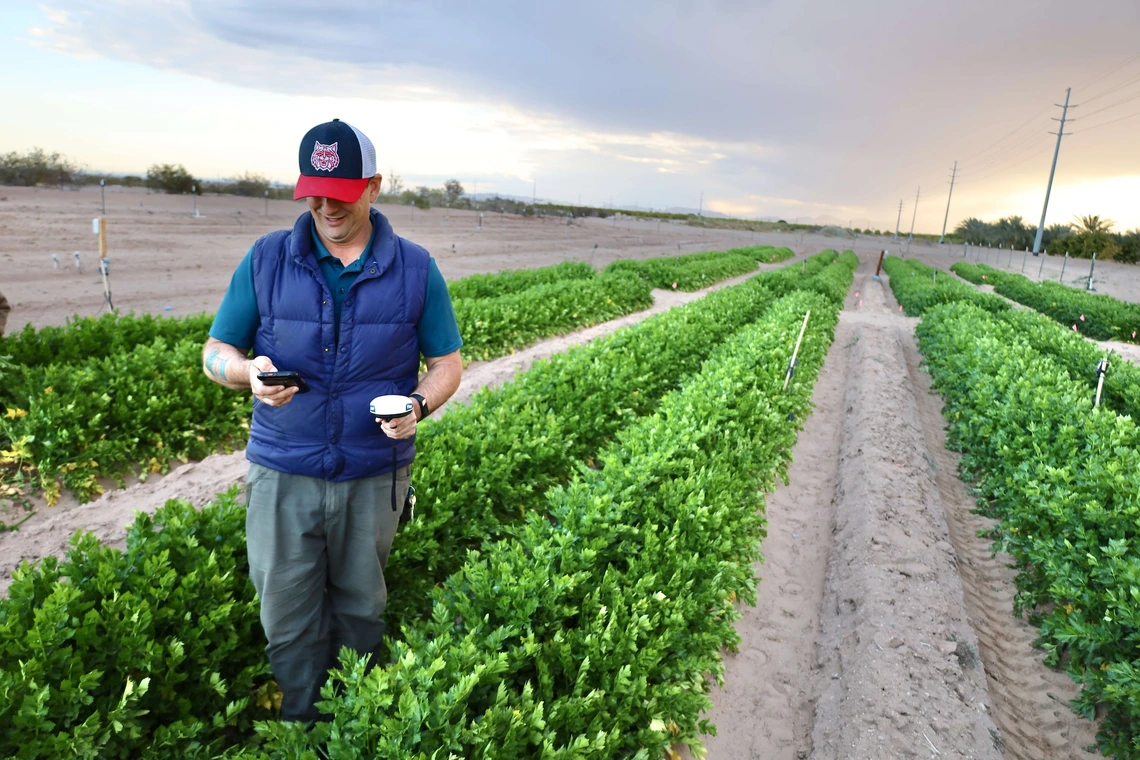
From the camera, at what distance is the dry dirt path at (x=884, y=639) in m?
3.90

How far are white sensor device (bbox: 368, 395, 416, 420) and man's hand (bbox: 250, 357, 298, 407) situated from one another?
325 millimetres

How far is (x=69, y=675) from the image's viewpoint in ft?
8.63

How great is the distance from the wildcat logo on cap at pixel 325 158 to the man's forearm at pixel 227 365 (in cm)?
81

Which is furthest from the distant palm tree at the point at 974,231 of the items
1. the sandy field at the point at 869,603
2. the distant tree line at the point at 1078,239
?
the sandy field at the point at 869,603

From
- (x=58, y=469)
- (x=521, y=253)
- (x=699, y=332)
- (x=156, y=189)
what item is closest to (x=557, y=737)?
(x=58, y=469)

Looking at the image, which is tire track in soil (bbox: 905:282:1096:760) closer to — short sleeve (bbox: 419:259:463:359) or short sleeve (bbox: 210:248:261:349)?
short sleeve (bbox: 419:259:463:359)

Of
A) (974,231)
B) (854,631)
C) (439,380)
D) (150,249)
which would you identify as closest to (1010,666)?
(854,631)

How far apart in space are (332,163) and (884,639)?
4.83m

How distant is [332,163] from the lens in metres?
2.35

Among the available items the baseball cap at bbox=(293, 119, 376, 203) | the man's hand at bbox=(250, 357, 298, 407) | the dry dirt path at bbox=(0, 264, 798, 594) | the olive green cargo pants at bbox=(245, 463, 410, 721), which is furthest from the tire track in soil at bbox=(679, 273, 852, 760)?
the dry dirt path at bbox=(0, 264, 798, 594)

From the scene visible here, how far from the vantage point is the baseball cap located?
2.35 m

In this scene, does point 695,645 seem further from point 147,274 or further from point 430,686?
point 147,274

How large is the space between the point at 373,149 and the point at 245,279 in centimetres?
75

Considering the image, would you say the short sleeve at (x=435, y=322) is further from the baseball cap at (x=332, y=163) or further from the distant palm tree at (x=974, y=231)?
the distant palm tree at (x=974, y=231)
